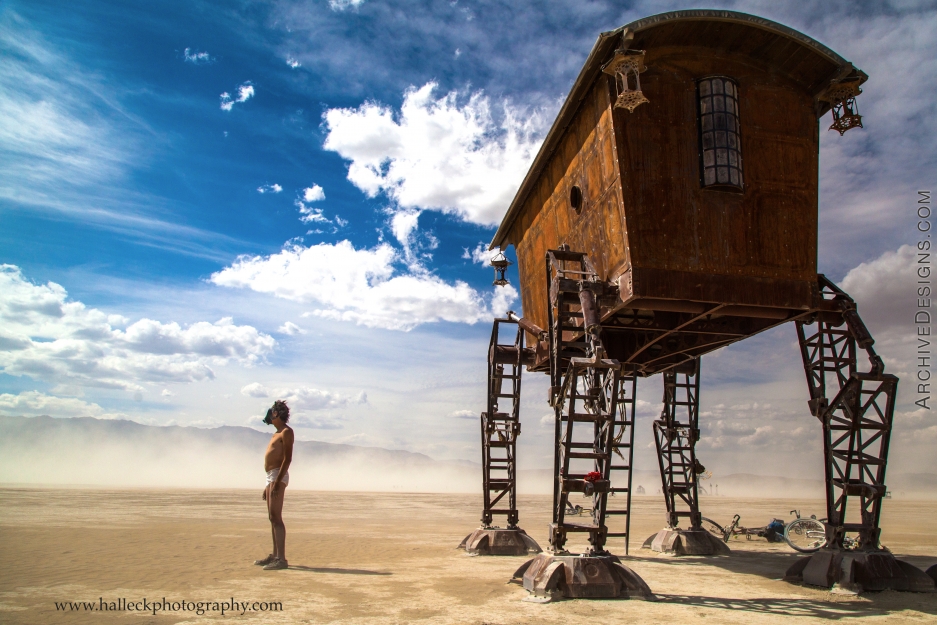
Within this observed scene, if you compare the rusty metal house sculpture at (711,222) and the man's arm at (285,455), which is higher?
the rusty metal house sculpture at (711,222)

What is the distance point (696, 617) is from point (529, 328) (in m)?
8.35

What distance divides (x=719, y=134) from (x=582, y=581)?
9.04 m

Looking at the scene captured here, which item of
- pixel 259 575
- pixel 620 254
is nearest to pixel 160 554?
pixel 259 575

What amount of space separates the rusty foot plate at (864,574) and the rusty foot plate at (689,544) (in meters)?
5.47

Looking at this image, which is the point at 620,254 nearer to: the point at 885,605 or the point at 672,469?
the point at 885,605

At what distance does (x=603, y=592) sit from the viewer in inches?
353

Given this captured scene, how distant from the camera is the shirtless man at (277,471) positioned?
10.3m

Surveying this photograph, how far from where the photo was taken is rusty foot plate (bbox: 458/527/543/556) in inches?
578

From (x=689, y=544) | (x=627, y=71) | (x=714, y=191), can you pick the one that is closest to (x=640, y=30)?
(x=627, y=71)

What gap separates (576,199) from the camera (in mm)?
13656

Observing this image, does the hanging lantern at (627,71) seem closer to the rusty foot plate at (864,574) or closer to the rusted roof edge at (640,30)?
the rusted roof edge at (640,30)

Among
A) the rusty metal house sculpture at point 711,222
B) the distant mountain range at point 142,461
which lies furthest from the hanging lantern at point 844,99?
the distant mountain range at point 142,461

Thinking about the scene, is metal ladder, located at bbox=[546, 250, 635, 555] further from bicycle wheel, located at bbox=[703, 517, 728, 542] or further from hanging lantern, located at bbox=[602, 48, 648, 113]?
bicycle wheel, located at bbox=[703, 517, 728, 542]

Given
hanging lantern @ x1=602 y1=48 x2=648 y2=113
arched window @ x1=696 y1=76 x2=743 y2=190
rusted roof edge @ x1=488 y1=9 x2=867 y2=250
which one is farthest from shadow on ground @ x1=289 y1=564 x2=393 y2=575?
rusted roof edge @ x1=488 y1=9 x2=867 y2=250
